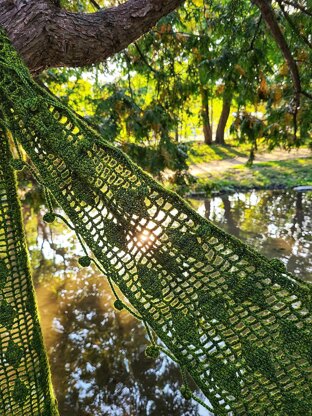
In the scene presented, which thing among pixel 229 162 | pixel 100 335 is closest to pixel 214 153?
pixel 229 162

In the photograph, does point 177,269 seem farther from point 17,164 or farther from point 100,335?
point 100,335

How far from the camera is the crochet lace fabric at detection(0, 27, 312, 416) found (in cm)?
74

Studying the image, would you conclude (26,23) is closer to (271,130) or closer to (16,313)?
(16,313)

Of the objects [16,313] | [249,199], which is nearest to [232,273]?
[16,313]

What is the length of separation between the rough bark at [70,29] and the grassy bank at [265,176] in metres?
6.79

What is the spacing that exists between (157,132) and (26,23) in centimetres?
227

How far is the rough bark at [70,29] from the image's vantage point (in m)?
0.95

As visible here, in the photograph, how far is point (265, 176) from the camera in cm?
945

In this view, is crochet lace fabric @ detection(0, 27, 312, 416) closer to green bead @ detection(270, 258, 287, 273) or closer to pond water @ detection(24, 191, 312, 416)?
green bead @ detection(270, 258, 287, 273)

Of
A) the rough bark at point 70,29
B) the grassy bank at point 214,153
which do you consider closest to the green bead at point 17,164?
the rough bark at point 70,29

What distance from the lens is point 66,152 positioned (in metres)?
0.85

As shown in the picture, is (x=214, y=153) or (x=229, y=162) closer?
(x=229, y=162)

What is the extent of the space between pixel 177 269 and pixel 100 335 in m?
2.66

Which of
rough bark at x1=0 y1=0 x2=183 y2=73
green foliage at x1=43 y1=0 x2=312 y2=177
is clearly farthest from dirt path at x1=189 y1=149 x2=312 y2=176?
rough bark at x1=0 y1=0 x2=183 y2=73
